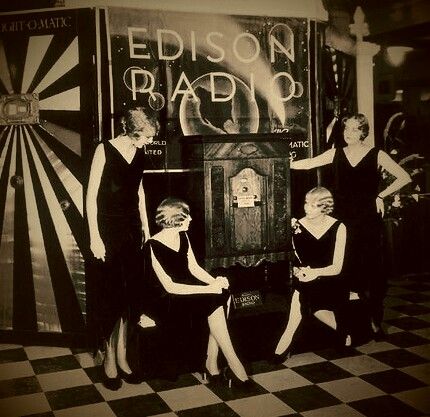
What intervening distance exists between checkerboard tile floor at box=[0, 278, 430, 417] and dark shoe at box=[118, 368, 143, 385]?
0.16 ft

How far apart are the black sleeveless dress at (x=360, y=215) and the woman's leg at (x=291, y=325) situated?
0.49 metres

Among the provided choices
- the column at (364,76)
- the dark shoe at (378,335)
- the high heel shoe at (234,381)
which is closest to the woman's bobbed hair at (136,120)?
the high heel shoe at (234,381)

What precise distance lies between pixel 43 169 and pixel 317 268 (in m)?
2.06

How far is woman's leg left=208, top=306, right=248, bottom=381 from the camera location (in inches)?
139

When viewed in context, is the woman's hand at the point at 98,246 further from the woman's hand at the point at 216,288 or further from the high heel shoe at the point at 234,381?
the high heel shoe at the point at 234,381

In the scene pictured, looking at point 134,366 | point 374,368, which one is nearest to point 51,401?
point 134,366

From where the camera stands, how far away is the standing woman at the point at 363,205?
429 centimetres

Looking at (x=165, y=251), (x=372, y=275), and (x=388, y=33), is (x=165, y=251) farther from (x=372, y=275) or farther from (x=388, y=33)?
(x=388, y=33)

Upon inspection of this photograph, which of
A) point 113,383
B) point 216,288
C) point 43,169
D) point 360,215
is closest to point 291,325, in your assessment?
point 216,288

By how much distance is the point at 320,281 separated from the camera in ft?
13.1

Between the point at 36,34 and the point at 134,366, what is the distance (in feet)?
7.78

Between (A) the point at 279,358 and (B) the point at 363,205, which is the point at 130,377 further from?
(B) the point at 363,205

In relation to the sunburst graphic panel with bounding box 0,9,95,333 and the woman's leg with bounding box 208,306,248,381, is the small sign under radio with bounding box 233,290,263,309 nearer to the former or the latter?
the woman's leg with bounding box 208,306,248,381

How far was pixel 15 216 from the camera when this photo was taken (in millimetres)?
4422
